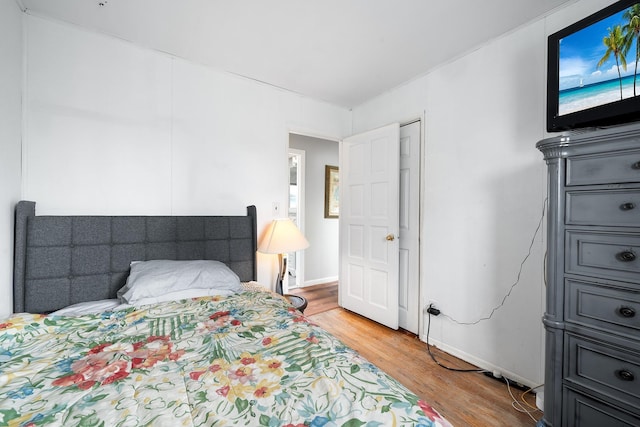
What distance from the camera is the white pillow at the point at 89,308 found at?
1665 millimetres

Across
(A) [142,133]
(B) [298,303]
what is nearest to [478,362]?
(B) [298,303]

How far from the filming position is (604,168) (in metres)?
1.22

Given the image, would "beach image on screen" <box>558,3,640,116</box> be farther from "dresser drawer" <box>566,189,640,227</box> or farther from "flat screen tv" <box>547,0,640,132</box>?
"dresser drawer" <box>566,189,640,227</box>

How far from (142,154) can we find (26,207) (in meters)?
0.78

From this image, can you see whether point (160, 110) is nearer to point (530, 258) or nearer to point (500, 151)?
point (500, 151)

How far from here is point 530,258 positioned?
1.92m

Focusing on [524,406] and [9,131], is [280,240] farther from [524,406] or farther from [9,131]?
[524,406]

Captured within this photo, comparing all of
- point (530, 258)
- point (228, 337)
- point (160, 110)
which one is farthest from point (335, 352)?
point (160, 110)

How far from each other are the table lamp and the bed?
1.24 feet

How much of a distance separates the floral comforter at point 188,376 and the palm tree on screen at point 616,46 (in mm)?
1864

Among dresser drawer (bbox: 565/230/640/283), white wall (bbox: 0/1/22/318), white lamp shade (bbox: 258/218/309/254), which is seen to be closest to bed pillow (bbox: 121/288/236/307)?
white lamp shade (bbox: 258/218/309/254)

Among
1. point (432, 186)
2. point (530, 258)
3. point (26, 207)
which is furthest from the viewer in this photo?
point (432, 186)

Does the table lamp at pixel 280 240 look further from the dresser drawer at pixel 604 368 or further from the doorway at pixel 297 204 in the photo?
the dresser drawer at pixel 604 368

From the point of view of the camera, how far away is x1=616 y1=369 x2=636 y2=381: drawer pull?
114 cm
